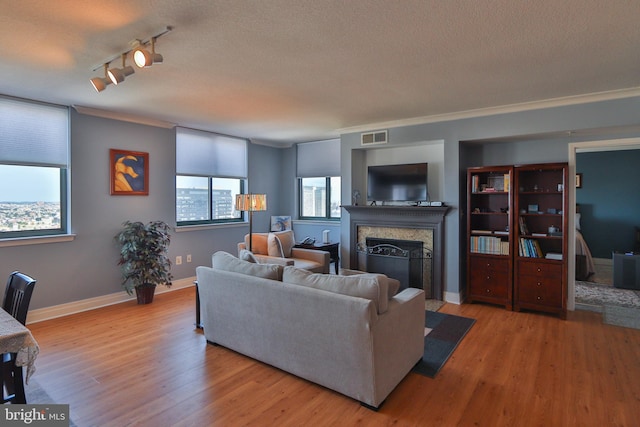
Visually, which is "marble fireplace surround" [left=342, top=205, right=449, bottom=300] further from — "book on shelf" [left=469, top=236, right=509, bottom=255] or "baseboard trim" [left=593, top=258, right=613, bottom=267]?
"baseboard trim" [left=593, top=258, right=613, bottom=267]

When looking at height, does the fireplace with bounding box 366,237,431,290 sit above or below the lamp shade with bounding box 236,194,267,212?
below

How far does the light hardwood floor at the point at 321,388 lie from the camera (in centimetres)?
218

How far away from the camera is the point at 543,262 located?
158 inches

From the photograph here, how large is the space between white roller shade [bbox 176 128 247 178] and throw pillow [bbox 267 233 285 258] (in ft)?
5.45

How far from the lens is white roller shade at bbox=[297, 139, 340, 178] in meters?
6.17

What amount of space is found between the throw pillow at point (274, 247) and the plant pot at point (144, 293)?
1.56 meters

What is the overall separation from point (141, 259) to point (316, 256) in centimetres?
223

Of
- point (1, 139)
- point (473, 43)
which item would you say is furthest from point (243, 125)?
point (473, 43)

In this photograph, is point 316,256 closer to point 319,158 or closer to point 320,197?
point 320,197

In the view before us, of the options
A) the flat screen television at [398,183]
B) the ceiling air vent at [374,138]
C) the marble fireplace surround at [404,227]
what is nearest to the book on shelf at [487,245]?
the marble fireplace surround at [404,227]

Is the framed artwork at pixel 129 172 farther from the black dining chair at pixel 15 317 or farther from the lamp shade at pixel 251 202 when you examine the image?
the black dining chair at pixel 15 317

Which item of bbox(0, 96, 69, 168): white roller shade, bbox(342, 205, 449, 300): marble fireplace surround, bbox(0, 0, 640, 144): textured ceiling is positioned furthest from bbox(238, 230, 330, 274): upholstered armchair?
bbox(0, 96, 69, 168): white roller shade

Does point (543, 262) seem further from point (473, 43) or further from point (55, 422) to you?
point (55, 422)

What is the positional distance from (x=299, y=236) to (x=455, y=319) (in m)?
3.49
